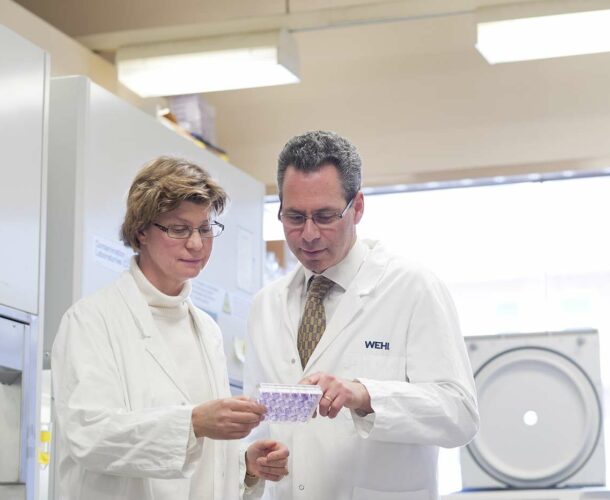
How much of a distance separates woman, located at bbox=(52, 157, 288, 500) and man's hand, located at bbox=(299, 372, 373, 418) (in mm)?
Result: 141

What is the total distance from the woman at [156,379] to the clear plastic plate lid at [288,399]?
0.02 meters

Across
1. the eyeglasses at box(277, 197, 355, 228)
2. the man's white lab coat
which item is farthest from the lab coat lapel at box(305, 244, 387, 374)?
the eyeglasses at box(277, 197, 355, 228)

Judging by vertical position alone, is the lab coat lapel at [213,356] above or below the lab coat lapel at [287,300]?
below

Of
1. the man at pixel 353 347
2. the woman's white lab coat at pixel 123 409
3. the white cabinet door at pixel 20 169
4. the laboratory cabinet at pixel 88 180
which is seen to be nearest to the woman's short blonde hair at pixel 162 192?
the woman's white lab coat at pixel 123 409

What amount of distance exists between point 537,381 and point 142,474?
2036mm

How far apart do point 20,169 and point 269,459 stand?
110 centimetres

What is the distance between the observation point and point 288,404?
6.57 feet

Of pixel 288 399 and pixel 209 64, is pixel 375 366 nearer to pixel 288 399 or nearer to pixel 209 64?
pixel 288 399

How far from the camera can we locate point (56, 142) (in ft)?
11.0

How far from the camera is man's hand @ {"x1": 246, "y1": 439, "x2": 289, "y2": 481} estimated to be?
226 centimetres

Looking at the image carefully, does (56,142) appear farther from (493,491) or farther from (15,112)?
(493,491)

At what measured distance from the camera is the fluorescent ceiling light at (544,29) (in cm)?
429

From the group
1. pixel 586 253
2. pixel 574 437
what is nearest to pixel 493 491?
pixel 574 437

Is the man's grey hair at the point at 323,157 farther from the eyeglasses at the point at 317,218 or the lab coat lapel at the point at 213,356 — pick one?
the lab coat lapel at the point at 213,356
